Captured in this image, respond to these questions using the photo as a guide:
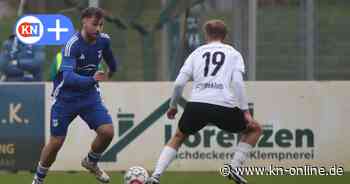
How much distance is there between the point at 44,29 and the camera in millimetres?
17000

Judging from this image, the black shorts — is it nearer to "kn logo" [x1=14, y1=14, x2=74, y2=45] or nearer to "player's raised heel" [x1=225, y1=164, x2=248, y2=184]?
"player's raised heel" [x1=225, y1=164, x2=248, y2=184]

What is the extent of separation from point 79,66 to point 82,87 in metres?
0.21

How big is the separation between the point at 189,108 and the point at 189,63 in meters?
0.45

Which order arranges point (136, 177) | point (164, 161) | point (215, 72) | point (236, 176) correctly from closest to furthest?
1. point (136, 177)
2. point (215, 72)
3. point (164, 161)
4. point (236, 176)

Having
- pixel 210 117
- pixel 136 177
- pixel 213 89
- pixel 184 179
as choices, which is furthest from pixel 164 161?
pixel 184 179

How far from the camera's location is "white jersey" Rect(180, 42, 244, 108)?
38.8 ft

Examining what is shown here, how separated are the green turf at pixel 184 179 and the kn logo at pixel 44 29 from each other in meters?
2.74

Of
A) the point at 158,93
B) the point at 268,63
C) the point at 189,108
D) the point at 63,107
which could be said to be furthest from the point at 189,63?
the point at 268,63

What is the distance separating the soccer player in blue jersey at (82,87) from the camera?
1180 centimetres

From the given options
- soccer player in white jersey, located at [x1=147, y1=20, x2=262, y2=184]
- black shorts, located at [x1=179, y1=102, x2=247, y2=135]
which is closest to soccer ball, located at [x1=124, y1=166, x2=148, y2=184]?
soccer player in white jersey, located at [x1=147, y1=20, x2=262, y2=184]

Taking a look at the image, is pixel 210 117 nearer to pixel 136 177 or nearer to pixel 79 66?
pixel 136 177

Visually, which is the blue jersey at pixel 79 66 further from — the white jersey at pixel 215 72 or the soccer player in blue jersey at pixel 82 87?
the white jersey at pixel 215 72

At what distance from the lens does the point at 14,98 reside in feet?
50.0

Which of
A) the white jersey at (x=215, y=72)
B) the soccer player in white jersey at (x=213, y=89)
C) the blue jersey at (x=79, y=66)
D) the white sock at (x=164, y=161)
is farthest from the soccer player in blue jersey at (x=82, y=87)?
the white jersey at (x=215, y=72)
